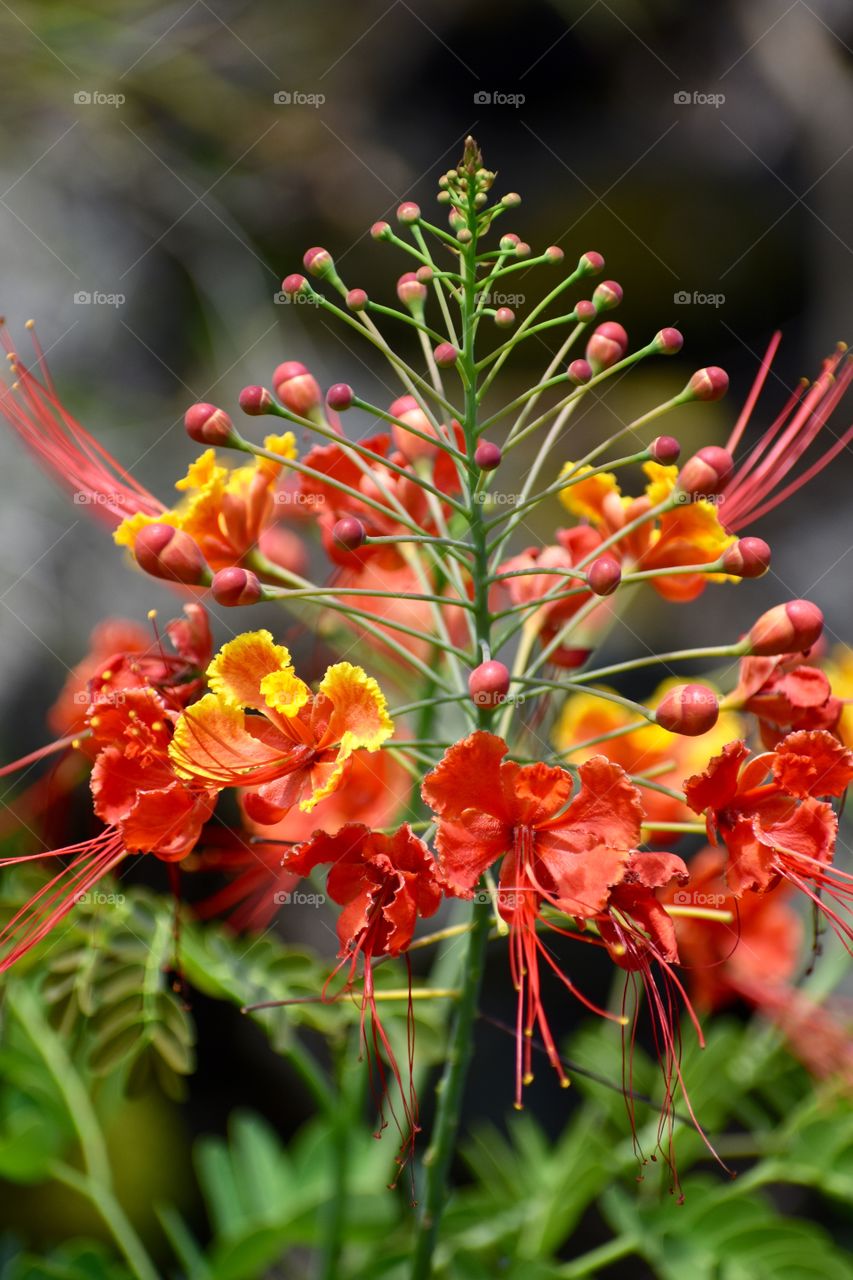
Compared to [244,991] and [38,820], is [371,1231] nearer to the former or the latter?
[244,991]

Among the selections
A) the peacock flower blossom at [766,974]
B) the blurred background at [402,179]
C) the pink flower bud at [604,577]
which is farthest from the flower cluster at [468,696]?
the blurred background at [402,179]

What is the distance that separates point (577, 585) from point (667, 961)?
1.25 ft

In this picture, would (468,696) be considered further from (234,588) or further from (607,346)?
(607,346)

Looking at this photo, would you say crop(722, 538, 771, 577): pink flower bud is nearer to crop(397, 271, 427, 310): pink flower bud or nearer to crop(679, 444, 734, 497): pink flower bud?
crop(679, 444, 734, 497): pink flower bud

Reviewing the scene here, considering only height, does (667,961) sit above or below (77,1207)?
above

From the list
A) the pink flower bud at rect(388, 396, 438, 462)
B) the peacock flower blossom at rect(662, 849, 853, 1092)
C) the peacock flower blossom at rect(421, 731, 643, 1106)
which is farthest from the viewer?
the peacock flower blossom at rect(662, 849, 853, 1092)

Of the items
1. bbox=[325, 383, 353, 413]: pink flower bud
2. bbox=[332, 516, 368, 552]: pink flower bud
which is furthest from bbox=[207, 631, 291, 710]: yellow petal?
bbox=[325, 383, 353, 413]: pink flower bud

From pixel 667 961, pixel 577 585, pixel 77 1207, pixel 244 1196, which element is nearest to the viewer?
pixel 667 961

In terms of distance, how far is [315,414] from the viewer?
125 cm

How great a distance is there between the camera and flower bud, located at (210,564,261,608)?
1026 mm

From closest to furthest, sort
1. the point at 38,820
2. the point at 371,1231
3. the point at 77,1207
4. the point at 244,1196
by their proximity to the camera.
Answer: the point at 371,1231 → the point at 244,1196 → the point at 38,820 → the point at 77,1207

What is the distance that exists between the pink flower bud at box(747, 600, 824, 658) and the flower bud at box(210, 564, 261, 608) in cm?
47

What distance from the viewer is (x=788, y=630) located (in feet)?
3.58

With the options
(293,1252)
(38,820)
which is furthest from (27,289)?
(293,1252)
